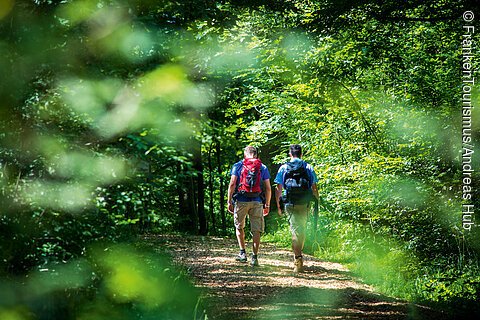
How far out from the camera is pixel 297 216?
30.1 ft

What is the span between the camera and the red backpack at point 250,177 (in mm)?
9383

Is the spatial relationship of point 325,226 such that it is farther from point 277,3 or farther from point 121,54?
point 121,54

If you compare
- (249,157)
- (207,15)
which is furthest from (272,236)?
(207,15)

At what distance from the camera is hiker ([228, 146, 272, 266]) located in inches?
370

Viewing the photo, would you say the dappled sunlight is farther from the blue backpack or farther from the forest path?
the blue backpack

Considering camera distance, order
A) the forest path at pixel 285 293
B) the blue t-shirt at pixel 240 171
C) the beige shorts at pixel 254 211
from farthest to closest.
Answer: the beige shorts at pixel 254 211, the blue t-shirt at pixel 240 171, the forest path at pixel 285 293

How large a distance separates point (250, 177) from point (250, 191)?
0.26m

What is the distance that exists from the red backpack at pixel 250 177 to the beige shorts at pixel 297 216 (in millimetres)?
690

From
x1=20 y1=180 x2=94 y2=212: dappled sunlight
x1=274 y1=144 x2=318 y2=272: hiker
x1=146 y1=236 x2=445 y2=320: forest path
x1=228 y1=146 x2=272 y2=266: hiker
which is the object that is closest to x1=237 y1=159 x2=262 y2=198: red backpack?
x1=228 y1=146 x2=272 y2=266: hiker

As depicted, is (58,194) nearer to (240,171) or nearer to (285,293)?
(285,293)

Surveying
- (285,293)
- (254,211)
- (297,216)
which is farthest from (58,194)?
(254,211)

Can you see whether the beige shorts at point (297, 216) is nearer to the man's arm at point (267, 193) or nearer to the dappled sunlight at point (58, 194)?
the man's arm at point (267, 193)

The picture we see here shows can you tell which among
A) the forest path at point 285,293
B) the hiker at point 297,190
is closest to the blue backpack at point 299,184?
the hiker at point 297,190

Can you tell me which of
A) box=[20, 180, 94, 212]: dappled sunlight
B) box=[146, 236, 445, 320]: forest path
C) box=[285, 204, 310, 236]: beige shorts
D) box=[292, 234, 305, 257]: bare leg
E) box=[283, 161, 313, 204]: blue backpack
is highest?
box=[283, 161, 313, 204]: blue backpack
